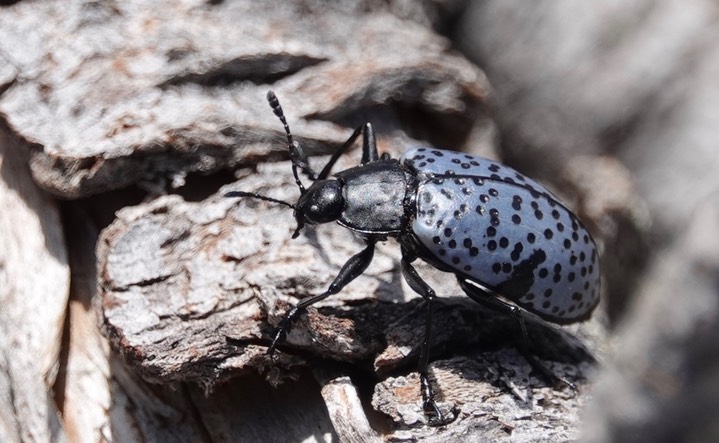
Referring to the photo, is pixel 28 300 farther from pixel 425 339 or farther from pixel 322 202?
pixel 425 339

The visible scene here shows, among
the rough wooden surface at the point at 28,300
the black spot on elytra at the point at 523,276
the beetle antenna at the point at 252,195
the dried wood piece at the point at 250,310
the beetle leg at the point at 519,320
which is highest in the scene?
the black spot on elytra at the point at 523,276

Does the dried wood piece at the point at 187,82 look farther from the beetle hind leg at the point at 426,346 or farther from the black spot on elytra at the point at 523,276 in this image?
the black spot on elytra at the point at 523,276

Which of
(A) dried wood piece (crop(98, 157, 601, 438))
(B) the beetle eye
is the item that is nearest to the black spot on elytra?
(A) dried wood piece (crop(98, 157, 601, 438))

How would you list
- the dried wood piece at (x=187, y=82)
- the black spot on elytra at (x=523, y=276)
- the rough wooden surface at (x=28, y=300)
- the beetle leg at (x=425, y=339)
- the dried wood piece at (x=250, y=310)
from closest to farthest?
the beetle leg at (x=425, y=339)
the dried wood piece at (x=250, y=310)
the rough wooden surface at (x=28, y=300)
the dried wood piece at (x=187, y=82)
the black spot on elytra at (x=523, y=276)

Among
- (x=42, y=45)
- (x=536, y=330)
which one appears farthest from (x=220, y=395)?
(x=42, y=45)

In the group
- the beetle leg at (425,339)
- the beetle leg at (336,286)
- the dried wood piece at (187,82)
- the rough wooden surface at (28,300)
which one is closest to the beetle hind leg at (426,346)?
the beetle leg at (425,339)

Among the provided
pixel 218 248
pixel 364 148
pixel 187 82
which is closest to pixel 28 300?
pixel 218 248
